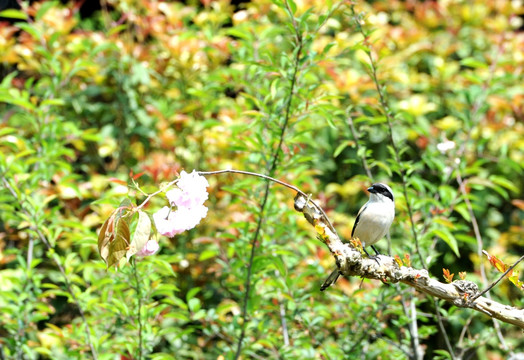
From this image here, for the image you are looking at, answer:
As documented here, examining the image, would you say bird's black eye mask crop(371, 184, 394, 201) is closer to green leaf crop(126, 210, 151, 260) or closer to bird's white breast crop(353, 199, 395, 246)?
bird's white breast crop(353, 199, 395, 246)

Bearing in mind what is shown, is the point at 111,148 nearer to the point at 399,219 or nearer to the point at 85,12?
the point at 399,219

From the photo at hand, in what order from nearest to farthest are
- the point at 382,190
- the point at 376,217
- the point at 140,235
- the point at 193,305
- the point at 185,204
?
the point at 140,235
the point at 185,204
the point at 376,217
the point at 382,190
the point at 193,305

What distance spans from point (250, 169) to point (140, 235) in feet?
6.09

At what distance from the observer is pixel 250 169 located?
11.7ft

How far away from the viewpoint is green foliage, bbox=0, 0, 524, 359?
3.01m

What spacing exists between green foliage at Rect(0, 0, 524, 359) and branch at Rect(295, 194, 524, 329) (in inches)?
23.3

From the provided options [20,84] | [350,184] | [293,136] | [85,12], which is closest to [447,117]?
[350,184]

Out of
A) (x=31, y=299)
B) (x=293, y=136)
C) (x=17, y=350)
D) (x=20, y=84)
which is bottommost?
(x=17, y=350)

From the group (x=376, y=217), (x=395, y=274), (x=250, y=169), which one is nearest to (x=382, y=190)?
(x=376, y=217)

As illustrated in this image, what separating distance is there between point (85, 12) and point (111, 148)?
2.88 m

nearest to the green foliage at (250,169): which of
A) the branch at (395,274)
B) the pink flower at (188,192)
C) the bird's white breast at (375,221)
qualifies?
the pink flower at (188,192)

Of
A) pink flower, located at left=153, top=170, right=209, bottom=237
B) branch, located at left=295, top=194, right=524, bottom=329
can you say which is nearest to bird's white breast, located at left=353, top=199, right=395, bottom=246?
branch, located at left=295, top=194, right=524, bottom=329

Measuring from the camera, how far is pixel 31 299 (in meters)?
3.18

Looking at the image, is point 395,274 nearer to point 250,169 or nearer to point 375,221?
point 375,221
